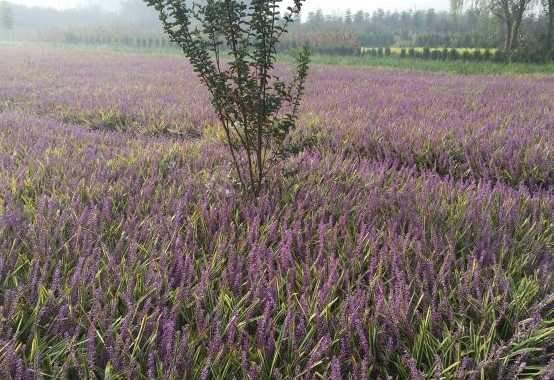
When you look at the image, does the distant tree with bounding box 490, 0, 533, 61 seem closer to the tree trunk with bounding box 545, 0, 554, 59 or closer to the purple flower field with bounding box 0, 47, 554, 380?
the tree trunk with bounding box 545, 0, 554, 59

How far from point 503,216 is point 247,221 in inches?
61.1

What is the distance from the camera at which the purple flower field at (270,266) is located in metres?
1.39

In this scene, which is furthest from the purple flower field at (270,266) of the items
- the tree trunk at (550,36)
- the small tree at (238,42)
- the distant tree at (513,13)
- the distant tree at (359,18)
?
the distant tree at (359,18)

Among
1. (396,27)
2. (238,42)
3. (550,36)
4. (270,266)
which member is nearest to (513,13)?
(550,36)

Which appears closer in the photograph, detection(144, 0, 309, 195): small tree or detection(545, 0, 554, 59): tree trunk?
detection(144, 0, 309, 195): small tree

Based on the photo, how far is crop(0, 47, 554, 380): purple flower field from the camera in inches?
54.9

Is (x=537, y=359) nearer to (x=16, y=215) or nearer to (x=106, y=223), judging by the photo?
(x=106, y=223)

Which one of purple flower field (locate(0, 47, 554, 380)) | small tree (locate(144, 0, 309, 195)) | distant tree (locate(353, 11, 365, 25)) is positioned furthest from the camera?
distant tree (locate(353, 11, 365, 25))

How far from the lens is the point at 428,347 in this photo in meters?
1.49

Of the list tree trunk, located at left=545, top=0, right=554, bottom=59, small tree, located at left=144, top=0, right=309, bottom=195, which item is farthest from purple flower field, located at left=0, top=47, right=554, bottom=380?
tree trunk, located at left=545, top=0, right=554, bottom=59

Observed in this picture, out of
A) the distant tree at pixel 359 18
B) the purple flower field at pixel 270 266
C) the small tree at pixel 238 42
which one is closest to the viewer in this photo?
the purple flower field at pixel 270 266

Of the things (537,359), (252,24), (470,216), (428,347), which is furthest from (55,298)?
(470,216)

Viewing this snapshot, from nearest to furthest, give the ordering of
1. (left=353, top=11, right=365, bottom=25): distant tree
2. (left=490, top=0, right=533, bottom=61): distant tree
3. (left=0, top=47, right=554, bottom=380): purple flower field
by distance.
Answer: (left=0, top=47, right=554, bottom=380): purple flower field → (left=490, top=0, right=533, bottom=61): distant tree → (left=353, top=11, right=365, bottom=25): distant tree

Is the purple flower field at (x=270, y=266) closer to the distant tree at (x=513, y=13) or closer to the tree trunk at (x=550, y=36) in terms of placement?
the tree trunk at (x=550, y=36)
